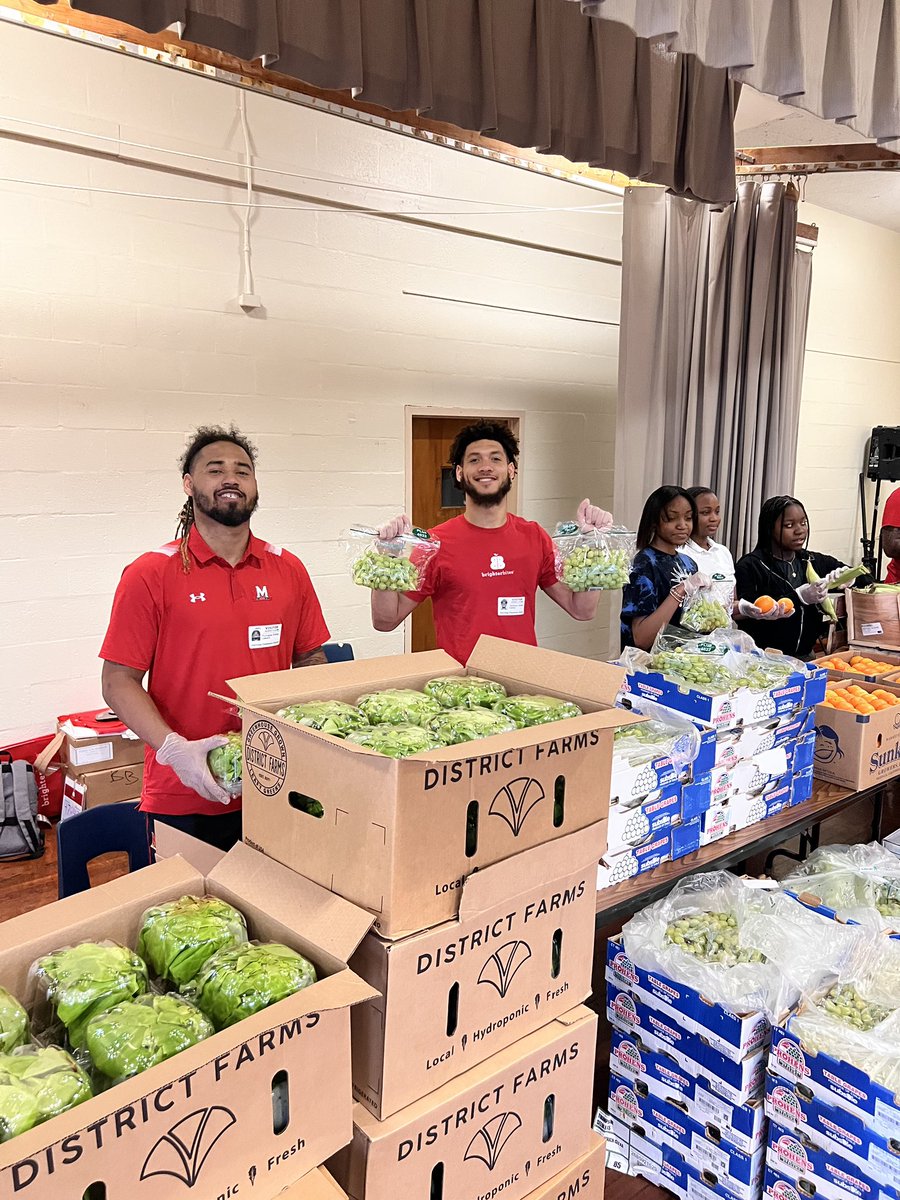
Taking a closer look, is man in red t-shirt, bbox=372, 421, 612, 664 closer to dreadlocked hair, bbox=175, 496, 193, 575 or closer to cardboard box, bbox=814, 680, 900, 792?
dreadlocked hair, bbox=175, 496, 193, 575

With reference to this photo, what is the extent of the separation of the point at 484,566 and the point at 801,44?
143 cm

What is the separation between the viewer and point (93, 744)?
130 inches

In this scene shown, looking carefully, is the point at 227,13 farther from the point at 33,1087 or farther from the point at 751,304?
the point at 751,304

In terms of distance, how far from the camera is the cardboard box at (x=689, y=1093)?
1627 mm

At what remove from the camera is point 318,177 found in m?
3.75

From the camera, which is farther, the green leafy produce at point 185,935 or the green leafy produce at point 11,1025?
the green leafy produce at point 185,935

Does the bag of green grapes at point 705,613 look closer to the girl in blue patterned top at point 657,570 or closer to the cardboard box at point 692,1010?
the girl in blue patterned top at point 657,570

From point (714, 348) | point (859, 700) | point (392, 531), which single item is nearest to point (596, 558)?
point (392, 531)

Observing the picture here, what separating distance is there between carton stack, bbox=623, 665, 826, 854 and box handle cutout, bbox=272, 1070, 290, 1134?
39.3 inches

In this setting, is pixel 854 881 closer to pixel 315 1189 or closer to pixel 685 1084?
pixel 685 1084

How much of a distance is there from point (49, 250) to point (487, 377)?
2.16 meters

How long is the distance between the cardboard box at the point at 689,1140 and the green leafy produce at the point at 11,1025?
53.3 inches

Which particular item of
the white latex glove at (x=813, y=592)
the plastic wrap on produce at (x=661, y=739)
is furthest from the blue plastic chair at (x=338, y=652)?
the plastic wrap on produce at (x=661, y=739)

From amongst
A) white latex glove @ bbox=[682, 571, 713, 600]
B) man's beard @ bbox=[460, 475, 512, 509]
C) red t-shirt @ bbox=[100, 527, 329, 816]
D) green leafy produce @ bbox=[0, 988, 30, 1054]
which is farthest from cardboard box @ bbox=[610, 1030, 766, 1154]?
man's beard @ bbox=[460, 475, 512, 509]
